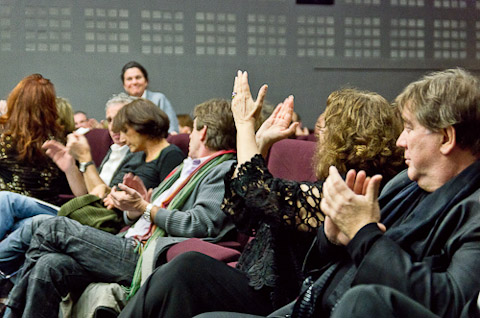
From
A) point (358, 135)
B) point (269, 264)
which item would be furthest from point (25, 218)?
point (358, 135)

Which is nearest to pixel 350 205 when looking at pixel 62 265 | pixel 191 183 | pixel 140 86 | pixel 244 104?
pixel 244 104

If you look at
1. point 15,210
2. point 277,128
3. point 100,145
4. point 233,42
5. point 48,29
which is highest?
point 48,29

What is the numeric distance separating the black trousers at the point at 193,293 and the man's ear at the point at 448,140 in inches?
26.6

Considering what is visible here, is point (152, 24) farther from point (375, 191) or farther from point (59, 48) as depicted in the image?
point (375, 191)

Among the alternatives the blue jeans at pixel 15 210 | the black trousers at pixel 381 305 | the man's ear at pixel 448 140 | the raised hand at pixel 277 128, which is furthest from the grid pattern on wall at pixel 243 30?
the black trousers at pixel 381 305

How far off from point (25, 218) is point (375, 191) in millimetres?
1931

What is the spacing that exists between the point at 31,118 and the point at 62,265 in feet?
3.32

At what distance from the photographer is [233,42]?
16.8 ft

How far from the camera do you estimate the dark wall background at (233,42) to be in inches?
197

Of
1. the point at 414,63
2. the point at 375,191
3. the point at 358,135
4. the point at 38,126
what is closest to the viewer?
the point at 375,191

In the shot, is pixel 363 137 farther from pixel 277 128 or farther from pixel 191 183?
A: pixel 191 183

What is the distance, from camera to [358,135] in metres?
1.77

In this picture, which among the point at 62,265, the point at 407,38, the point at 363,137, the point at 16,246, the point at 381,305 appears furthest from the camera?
the point at 407,38

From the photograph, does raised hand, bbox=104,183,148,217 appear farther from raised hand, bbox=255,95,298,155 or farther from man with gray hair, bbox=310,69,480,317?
man with gray hair, bbox=310,69,480,317
